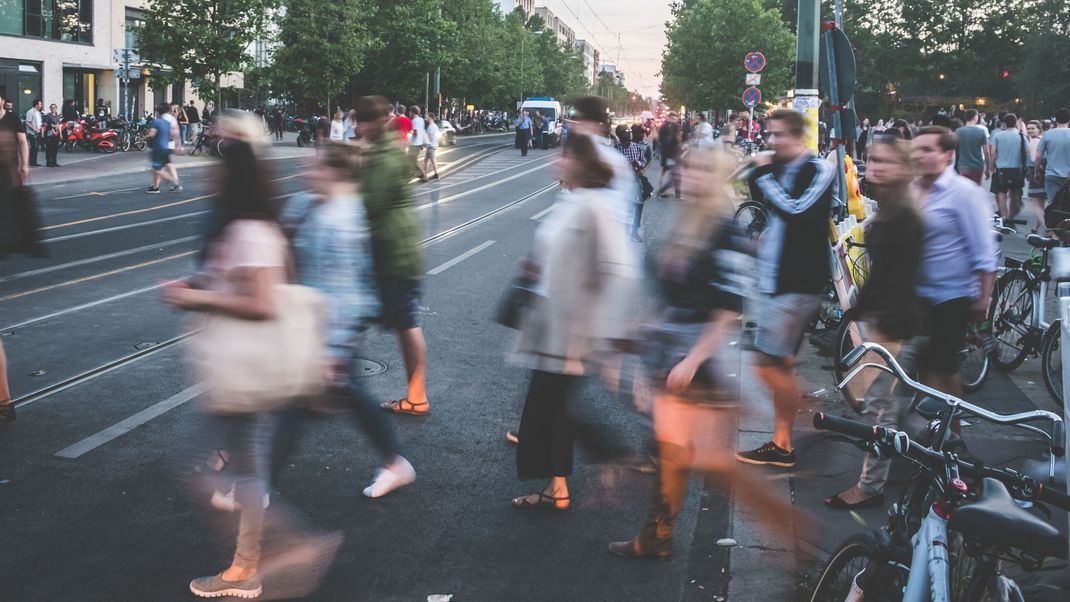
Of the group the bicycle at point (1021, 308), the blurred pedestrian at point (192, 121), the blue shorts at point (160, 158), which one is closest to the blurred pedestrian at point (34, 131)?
the blue shorts at point (160, 158)

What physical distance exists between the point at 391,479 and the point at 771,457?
6.88 feet

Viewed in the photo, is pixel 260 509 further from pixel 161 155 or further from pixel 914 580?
pixel 161 155

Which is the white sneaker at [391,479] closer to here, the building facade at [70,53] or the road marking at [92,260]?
the road marking at [92,260]

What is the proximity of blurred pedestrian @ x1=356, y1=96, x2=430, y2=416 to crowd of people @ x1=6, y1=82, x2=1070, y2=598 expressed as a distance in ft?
0.04

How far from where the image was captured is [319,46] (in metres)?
44.7

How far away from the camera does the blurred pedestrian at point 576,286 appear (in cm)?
459

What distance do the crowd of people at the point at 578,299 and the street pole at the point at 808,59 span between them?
18.8ft

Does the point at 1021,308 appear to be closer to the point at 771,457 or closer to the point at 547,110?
the point at 771,457

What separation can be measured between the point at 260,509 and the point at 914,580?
2438mm

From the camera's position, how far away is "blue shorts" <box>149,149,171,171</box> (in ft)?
70.7

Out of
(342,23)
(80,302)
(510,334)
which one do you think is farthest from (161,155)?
(342,23)

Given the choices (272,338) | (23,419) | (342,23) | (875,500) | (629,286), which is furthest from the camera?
(342,23)

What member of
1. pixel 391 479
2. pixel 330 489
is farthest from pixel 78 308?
pixel 391 479

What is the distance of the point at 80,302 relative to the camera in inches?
393
